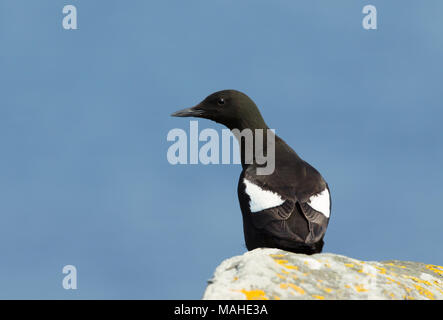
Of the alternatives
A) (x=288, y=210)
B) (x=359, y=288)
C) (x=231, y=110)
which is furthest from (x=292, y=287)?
(x=231, y=110)

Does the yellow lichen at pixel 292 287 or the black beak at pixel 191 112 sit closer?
the yellow lichen at pixel 292 287

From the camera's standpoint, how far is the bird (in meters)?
9.09

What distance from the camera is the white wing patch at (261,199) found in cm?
937

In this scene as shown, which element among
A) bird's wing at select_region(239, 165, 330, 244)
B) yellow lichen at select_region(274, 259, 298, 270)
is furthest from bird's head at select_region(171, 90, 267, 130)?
yellow lichen at select_region(274, 259, 298, 270)

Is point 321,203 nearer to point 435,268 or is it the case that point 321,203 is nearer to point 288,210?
point 288,210

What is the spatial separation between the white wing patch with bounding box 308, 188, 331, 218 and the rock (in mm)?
1925

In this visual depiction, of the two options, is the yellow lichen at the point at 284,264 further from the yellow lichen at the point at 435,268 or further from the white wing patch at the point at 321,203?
the yellow lichen at the point at 435,268

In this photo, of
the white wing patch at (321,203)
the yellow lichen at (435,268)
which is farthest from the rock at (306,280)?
the white wing patch at (321,203)

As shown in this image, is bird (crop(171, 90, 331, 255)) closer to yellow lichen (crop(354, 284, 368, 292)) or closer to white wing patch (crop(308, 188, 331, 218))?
white wing patch (crop(308, 188, 331, 218))

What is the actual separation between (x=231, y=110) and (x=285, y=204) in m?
3.25

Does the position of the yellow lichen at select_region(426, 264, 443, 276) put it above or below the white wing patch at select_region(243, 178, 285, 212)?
below

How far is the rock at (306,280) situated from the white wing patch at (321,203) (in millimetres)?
1925

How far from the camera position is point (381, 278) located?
22.7ft
